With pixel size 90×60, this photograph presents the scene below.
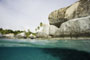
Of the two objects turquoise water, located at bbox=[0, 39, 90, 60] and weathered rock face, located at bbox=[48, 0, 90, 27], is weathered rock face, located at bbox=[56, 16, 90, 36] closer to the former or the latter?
weathered rock face, located at bbox=[48, 0, 90, 27]

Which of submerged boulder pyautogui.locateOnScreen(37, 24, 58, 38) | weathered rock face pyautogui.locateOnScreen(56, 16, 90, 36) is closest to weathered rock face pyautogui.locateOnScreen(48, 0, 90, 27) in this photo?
weathered rock face pyautogui.locateOnScreen(56, 16, 90, 36)

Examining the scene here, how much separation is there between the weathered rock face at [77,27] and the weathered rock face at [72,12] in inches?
67.6

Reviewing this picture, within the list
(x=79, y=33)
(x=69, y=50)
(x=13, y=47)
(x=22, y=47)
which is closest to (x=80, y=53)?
(x=69, y=50)

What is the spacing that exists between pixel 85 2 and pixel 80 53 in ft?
26.2

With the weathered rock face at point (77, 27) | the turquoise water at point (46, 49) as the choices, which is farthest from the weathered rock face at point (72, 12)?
the turquoise water at point (46, 49)

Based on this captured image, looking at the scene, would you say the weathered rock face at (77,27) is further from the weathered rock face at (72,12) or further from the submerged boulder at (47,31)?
the submerged boulder at (47,31)

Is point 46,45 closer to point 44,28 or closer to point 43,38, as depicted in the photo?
point 43,38

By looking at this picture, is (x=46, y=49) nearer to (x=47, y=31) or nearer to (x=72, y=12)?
(x=47, y=31)

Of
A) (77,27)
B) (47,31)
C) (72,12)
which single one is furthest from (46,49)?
(77,27)

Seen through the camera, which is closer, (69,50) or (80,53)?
(80,53)

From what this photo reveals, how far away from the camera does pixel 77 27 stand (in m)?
7.34

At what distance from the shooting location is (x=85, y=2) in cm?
832

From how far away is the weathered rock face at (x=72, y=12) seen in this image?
8305 millimetres

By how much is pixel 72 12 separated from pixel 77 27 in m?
4.09
